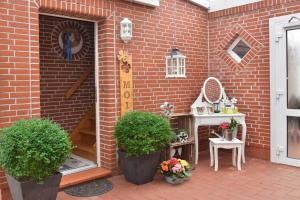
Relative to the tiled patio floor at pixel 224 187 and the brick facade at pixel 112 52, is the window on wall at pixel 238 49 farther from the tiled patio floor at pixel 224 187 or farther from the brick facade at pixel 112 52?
the tiled patio floor at pixel 224 187

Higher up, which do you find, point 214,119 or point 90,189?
point 214,119

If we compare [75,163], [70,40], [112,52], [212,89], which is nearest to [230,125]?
[212,89]

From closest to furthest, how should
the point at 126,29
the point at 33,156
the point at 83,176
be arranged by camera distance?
the point at 33,156, the point at 83,176, the point at 126,29

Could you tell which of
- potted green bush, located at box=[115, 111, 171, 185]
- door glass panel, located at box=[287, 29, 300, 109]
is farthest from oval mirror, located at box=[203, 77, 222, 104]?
potted green bush, located at box=[115, 111, 171, 185]

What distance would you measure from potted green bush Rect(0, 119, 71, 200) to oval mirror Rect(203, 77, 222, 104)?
3020 millimetres

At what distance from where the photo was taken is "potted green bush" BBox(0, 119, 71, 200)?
2.86 metres

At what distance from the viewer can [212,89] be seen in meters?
5.41

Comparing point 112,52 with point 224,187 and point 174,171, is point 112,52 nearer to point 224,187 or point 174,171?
point 174,171

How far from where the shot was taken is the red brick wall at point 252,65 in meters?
5.13

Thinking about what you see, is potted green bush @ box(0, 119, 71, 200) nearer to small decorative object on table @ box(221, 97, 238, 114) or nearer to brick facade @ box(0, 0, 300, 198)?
brick facade @ box(0, 0, 300, 198)

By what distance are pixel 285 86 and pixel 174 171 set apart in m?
2.39

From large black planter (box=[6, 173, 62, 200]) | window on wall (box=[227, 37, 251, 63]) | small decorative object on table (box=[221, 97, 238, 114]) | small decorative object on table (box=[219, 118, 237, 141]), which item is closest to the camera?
large black planter (box=[6, 173, 62, 200])

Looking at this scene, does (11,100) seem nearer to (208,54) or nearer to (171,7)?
(171,7)

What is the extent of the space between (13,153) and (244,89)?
4102 mm
